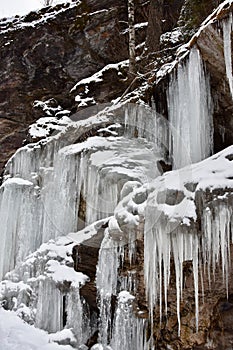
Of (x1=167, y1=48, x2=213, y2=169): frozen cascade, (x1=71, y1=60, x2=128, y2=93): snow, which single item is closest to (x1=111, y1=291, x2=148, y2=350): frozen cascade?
(x1=167, y1=48, x2=213, y2=169): frozen cascade

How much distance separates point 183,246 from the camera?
17.1ft

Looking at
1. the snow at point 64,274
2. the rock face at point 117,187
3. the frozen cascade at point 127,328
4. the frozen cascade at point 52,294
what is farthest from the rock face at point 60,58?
Answer: the frozen cascade at point 127,328

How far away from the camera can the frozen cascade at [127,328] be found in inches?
236

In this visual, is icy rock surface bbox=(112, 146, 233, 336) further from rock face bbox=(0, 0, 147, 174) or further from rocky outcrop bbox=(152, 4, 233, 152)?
rock face bbox=(0, 0, 147, 174)

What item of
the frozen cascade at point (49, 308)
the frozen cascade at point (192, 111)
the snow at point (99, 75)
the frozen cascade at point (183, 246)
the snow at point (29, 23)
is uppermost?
the snow at point (29, 23)

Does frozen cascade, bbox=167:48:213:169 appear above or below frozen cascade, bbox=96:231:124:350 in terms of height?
above

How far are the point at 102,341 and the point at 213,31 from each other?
15.2 feet

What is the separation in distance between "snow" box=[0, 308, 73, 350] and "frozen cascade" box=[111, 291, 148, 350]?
29.2 inches

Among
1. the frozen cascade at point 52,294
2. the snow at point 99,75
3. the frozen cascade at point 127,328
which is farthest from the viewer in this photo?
the snow at point 99,75

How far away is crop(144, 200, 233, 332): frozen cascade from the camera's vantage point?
5.00 m

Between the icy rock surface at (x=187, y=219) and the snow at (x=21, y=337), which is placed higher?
the icy rock surface at (x=187, y=219)

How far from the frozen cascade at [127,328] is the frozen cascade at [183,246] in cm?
57

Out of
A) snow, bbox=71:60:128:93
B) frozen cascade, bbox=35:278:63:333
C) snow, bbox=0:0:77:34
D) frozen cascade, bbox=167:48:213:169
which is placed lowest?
frozen cascade, bbox=35:278:63:333

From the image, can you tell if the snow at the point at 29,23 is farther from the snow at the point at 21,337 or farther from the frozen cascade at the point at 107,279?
the snow at the point at 21,337
